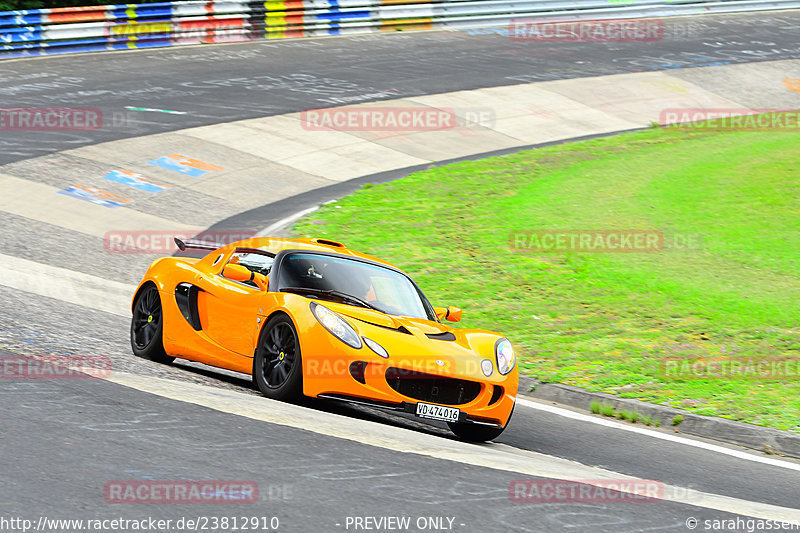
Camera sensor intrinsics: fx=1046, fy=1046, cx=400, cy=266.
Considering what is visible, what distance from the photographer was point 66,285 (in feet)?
41.9

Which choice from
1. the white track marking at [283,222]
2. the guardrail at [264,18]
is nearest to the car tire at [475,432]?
the white track marking at [283,222]

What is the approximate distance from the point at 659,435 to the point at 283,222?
9536 millimetres

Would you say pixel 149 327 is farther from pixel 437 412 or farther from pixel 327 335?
pixel 437 412

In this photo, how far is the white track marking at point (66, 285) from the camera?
39.5 feet

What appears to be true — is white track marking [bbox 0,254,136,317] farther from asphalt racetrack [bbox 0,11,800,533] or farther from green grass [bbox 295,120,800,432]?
green grass [bbox 295,120,800,432]

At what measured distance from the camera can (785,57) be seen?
1300 inches

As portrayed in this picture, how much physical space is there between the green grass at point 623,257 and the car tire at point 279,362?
3.10 metres

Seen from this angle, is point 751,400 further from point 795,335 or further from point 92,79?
point 92,79

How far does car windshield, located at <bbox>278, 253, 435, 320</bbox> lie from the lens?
333 inches

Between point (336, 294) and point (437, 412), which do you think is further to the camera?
point (336, 294)
